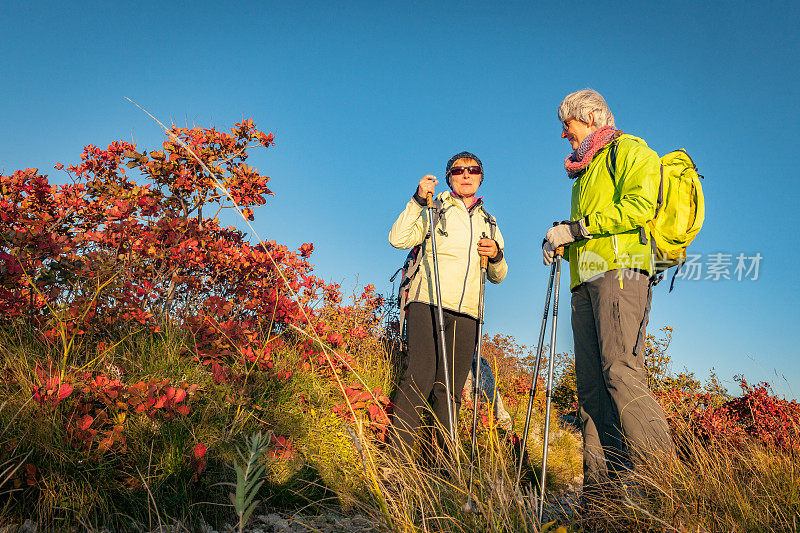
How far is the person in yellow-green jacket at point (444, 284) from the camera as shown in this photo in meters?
4.02

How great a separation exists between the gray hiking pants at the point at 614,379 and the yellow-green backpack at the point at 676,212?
0.82 ft

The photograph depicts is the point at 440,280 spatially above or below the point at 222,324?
above

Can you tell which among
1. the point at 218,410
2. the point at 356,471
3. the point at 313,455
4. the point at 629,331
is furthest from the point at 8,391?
the point at 629,331

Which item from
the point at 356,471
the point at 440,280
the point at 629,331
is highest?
the point at 440,280

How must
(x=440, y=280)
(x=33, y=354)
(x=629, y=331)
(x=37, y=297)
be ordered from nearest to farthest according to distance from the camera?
(x=629, y=331) < (x=33, y=354) < (x=37, y=297) < (x=440, y=280)

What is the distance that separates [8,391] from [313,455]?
1.96m

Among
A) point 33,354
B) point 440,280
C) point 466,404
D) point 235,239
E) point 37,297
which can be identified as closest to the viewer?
point 33,354

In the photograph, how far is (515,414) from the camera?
20.1 ft

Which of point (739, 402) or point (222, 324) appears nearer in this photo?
point (222, 324)

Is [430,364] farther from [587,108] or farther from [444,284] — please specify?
[587,108]

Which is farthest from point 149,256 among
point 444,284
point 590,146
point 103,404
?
point 590,146

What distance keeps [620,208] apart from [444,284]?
162 cm

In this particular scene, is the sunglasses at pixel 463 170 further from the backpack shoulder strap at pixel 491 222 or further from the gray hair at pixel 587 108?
the gray hair at pixel 587 108

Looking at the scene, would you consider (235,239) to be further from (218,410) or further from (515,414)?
(515,414)
